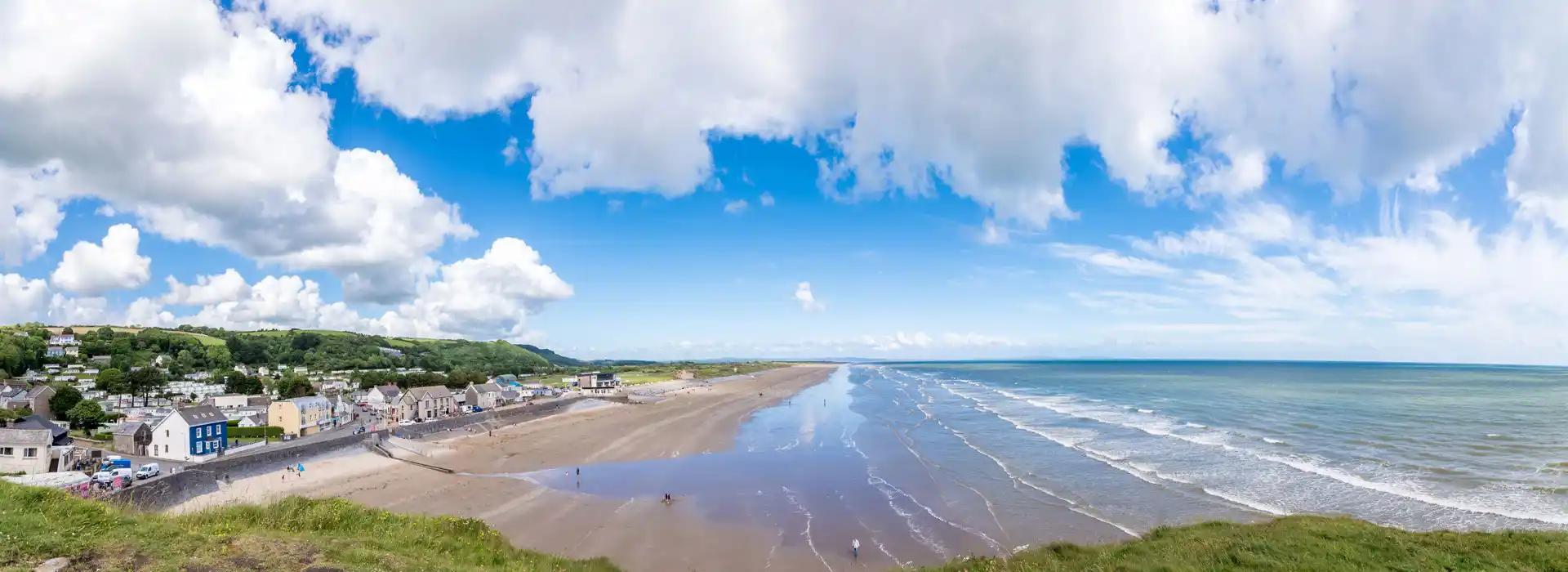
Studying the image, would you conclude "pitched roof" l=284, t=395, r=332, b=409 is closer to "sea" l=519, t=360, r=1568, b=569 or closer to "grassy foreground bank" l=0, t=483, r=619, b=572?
"sea" l=519, t=360, r=1568, b=569

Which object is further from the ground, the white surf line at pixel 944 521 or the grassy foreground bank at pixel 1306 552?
the grassy foreground bank at pixel 1306 552

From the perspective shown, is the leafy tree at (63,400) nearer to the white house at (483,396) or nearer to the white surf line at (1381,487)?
the white house at (483,396)

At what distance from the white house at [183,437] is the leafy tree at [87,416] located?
14275 millimetres

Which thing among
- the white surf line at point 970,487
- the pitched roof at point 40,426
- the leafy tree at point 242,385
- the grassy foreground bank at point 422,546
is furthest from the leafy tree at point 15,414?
the white surf line at point 970,487

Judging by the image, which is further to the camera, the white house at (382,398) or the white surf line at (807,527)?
the white house at (382,398)

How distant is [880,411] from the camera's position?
7044 cm

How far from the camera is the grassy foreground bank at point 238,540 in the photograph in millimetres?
10312

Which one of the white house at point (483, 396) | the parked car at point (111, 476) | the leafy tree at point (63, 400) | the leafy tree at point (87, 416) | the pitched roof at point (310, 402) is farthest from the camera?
the white house at point (483, 396)

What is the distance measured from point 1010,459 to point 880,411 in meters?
32.7

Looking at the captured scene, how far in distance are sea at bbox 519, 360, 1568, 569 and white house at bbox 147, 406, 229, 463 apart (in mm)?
21090

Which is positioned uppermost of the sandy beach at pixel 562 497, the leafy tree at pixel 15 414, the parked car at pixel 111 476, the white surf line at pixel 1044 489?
the leafy tree at pixel 15 414

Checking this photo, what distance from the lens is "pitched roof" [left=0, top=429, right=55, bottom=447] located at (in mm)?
32156

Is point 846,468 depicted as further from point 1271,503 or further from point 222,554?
point 222,554

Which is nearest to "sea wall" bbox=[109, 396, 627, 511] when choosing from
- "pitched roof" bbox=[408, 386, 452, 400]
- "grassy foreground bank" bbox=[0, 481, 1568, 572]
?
"grassy foreground bank" bbox=[0, 481, 1568, 572]
